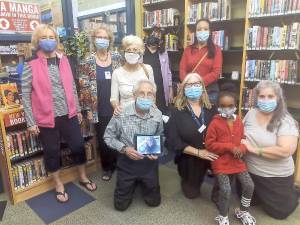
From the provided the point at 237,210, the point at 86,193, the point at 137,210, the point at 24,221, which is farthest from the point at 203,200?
the point at 24,221

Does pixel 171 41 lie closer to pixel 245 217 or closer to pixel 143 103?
pixel 143 103

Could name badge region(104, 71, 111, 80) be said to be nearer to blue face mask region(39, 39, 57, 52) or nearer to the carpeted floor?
blue face mask region(39, 39, 57, 52)

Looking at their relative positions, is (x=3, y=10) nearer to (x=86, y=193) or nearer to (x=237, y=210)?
(x=86, y=193)

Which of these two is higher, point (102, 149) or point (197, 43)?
point (197, 43)

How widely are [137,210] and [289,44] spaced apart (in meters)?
2.22

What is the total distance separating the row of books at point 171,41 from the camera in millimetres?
3775

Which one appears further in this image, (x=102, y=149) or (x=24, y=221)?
(x=102, y=149)

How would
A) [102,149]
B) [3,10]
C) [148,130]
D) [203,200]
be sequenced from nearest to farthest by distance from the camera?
[148,130]
[203,200]
[102,149]
[3,10]

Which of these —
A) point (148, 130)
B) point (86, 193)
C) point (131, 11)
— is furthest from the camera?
point (131, 11)

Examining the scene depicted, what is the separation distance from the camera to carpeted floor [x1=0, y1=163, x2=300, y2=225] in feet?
6.75

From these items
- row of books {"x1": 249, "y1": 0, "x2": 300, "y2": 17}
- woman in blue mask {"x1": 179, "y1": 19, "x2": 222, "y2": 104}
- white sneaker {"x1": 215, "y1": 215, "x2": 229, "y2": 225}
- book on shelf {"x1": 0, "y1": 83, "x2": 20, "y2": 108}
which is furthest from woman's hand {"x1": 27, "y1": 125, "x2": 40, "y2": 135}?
row of books {"x1": 249, "y1": 0, "x2": 300, "y2": 17}

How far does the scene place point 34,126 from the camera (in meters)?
2.12

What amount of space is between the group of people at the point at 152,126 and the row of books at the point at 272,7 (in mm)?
1178

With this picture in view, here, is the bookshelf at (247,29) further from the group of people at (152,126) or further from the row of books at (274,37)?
the group of people at (152,126)
